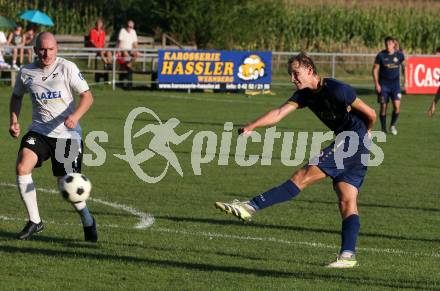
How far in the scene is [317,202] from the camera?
14.3 m

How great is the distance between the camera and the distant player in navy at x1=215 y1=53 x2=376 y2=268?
9.51 metres

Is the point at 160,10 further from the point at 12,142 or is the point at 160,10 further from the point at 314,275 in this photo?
the point at 314,275

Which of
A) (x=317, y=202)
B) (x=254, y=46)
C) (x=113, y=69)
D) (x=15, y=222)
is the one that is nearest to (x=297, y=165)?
(x=317, y=202)

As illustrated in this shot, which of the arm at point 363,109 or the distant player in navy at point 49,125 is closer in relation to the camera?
the arm at point 363,109

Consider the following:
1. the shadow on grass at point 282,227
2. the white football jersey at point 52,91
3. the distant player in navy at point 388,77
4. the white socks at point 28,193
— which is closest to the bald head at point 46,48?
the white football jersey at point 52,91

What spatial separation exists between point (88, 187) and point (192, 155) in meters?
9.11

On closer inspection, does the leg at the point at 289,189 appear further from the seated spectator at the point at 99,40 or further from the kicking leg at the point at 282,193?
the seated spectator at the point at 99,40

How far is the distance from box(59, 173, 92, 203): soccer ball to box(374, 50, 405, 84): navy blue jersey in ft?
48.9

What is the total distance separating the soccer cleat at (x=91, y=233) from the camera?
10805 millimetres

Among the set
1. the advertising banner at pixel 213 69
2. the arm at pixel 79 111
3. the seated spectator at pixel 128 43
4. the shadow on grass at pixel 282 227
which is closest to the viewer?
the arm at pixel 79 111

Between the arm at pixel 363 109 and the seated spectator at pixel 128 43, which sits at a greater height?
the arm at pixel 363 109

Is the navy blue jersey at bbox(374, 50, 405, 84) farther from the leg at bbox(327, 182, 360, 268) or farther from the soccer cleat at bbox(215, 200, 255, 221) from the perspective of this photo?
the soccer cleat at bbox(215, 200, 255, 221)

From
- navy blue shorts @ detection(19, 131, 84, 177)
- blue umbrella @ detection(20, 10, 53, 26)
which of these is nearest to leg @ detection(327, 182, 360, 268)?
navy blue shorts @ detection(19, 131, 84, 177)

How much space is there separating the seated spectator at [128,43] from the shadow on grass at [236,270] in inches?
1040
